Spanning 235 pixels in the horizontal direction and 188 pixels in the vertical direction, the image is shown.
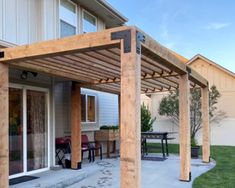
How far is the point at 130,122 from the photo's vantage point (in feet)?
13.8

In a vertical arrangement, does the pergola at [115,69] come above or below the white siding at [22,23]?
below

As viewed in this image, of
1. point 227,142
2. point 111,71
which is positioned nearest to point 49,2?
point 111,71

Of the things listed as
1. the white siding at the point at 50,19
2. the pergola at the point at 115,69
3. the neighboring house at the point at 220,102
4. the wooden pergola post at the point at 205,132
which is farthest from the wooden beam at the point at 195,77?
the neighboring house at the point at 220,102

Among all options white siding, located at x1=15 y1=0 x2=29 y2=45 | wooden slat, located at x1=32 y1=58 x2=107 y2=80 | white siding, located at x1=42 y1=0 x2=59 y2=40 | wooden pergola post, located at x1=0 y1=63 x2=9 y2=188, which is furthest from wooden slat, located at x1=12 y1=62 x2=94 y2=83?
white siding, located at x1=42 y1=0 x2=59 y2=40

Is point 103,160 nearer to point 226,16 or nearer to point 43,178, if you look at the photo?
point 43,178

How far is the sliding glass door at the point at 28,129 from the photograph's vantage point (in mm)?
7371

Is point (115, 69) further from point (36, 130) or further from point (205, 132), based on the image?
point (205, 132)

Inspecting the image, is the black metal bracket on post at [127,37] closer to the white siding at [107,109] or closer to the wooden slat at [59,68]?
the wooden slat at [59,68]

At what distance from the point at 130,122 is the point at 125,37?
1.22 metres

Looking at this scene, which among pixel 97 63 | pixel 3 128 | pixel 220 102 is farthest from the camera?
pixel 220 102

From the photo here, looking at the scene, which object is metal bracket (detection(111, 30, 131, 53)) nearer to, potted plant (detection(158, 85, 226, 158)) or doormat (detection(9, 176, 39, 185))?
doormat (detection(9, 176, 39, 185))

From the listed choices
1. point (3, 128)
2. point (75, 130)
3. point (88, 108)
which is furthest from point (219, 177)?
point (88, 108)

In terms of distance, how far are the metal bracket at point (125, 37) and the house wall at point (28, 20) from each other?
333 centimetres

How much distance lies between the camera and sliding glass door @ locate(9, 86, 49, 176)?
737 centimetres
